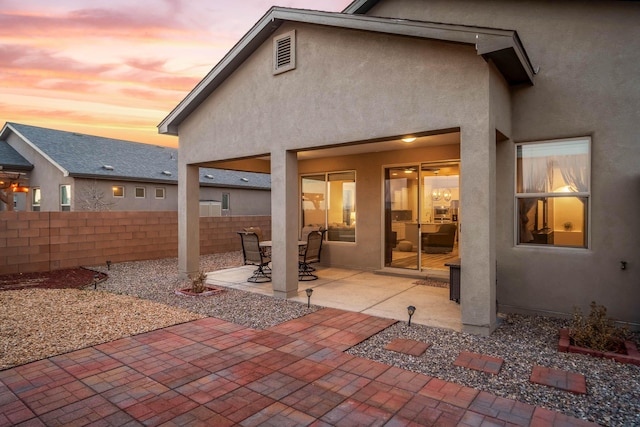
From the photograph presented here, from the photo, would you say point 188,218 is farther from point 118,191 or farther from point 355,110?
point 118,191

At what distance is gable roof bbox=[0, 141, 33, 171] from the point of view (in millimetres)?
17397

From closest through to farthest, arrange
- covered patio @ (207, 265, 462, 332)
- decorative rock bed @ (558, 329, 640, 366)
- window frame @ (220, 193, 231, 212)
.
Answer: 1. decorative rock bed @ (558, 329, 640, 366)
2. covered patio @ (207, 265, 462, 332)
3. window frame @ (220, 193, 231, 212)

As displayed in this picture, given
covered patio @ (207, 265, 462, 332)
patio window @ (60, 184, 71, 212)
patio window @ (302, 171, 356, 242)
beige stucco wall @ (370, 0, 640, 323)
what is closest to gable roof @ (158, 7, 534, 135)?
beige stucco wall @ (370, 0, 640, 323)

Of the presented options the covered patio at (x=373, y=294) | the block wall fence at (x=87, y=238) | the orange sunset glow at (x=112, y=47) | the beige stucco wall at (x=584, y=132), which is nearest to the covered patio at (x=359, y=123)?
the covered patio at (x=373, y=294)

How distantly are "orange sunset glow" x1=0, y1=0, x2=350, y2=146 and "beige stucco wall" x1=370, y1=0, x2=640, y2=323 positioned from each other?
4815 millimetres

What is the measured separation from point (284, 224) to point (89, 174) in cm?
1388

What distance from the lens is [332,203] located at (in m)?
10.2

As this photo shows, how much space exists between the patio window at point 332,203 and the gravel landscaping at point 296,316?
363 cm

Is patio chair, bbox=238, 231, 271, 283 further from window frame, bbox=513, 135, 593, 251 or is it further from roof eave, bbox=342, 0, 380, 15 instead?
roof eave, bbox=342, 0, 380, 15

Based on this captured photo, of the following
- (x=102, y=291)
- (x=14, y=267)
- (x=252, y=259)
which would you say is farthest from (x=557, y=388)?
(x=14, y=267)

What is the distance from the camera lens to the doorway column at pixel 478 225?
4.57 meters

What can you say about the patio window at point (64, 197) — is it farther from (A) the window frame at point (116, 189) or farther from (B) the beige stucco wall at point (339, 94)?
(B) the beige stucco wall at point (339, 94)

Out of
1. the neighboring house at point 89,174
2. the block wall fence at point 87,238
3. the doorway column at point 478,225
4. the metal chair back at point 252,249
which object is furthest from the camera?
the neighboring house at point 89,174

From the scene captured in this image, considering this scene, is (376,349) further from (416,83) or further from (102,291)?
(102,291)
